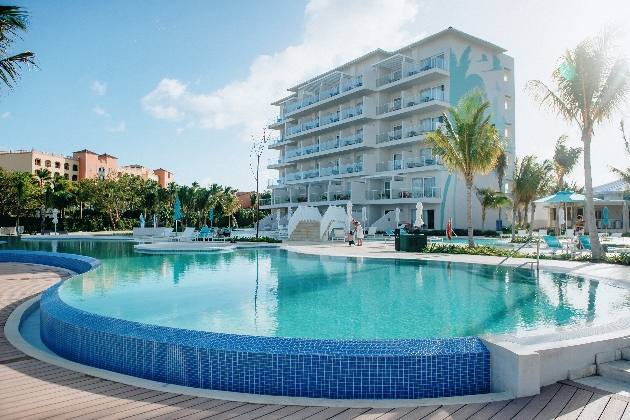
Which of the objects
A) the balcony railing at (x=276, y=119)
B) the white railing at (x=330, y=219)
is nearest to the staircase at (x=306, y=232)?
the white railing at (x=330, y=219)

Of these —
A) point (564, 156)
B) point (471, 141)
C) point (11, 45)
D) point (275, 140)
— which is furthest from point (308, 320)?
point (275, 140)

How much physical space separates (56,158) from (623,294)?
280ft

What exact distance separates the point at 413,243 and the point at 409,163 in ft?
58.0

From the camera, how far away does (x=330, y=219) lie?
2734 cm

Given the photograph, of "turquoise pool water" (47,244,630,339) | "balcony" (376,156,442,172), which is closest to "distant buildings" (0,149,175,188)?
"balcony" (376,156,442,172)

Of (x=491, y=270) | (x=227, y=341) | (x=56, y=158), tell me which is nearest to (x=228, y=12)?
(x=491, y=270)

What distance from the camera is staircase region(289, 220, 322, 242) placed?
2736 cm

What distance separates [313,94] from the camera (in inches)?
1885

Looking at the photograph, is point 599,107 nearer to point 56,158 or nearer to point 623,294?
point 623,294

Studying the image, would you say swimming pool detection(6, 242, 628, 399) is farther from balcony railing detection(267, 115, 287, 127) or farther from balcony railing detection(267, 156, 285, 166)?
balcony railing detection(267, 115, 287, 127)

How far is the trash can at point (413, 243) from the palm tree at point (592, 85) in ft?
20.6

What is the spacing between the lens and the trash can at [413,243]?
18.3m

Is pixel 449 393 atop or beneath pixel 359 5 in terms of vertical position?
beneath

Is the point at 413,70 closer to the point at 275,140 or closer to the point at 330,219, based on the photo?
the point at 330,219
